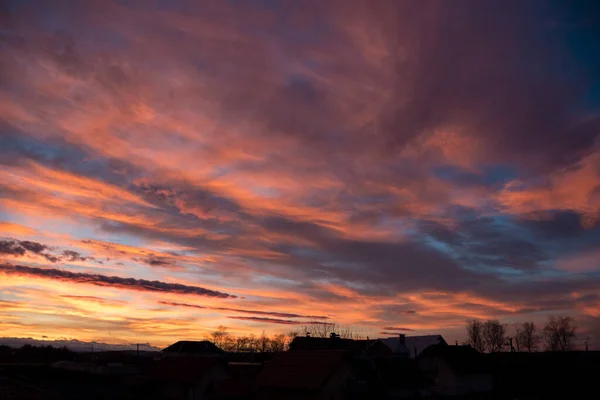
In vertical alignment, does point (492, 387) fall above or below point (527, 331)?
below

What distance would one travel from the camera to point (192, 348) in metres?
97.1

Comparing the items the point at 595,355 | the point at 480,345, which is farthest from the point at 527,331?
the point at 595,355

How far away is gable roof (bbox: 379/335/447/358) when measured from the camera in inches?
4008

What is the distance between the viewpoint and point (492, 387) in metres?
70.9

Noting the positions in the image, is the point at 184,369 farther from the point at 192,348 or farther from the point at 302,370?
the point at 192,348

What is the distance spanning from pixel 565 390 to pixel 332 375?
44052 millimetres

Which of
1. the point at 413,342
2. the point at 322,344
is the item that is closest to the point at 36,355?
the point at 322,344

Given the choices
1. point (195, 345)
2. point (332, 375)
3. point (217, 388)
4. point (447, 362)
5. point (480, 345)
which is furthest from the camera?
point (480, 345)

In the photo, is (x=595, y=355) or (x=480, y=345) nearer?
(x=595, y=355)

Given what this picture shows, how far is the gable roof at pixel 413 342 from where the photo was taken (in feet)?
334

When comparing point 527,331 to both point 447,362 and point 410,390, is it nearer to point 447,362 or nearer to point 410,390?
point 447,362

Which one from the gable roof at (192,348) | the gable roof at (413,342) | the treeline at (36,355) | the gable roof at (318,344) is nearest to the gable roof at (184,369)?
the gable roof at (192,348)

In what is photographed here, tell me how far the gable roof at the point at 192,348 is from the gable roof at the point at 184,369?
1524 inches

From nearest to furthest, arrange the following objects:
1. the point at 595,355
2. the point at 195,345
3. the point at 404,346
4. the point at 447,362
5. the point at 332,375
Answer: the point at 332,375
the point at 447,362
the point at 195,345
the point at 404,346
the point at 595,355
